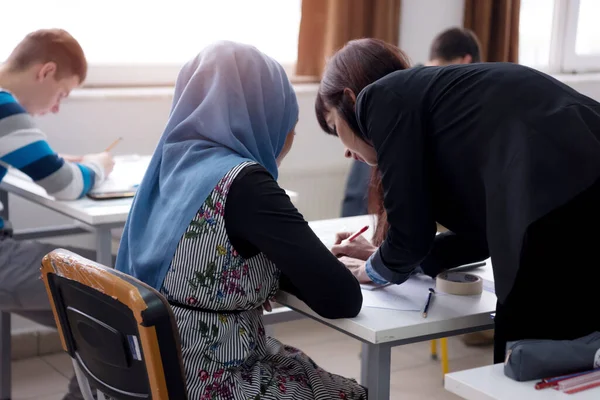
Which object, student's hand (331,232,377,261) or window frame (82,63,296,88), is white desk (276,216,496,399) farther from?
window frame (82,63,296,88)

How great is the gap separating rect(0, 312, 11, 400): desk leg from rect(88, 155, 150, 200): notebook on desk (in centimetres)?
55

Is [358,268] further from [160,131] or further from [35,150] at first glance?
[160,131]

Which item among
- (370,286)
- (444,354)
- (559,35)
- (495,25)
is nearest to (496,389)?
(370,286)

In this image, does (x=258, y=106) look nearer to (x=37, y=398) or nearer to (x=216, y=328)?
(x=216, y=328)

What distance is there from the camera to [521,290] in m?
1.43

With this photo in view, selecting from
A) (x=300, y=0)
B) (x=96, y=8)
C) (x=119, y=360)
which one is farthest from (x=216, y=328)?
(x=300, y=0)

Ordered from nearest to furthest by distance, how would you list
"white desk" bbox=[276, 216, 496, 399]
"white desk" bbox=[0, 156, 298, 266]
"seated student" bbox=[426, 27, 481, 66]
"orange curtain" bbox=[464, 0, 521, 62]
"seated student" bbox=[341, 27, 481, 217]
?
1. "white desk" bbox=[276, 216, 496, 399]
2. "white desk" bbox=[0, 156, 298, 266]
3. "seated student" bbox=[341, 27, 481, 217]
4. "seated student" bbox=[426, 27, 481, 66]
5. "orange curtain" bbox=[464, 0, 521, 62]

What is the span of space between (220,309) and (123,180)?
4.05ft

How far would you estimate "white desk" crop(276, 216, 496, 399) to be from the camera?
5.02 feet

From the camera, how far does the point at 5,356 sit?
110 inches

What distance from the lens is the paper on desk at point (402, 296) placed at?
1653mm

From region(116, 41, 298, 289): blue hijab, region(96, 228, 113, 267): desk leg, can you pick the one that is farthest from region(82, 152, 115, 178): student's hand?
region(116, 41, 298, 289): blue hijab

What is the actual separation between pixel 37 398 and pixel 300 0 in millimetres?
1952

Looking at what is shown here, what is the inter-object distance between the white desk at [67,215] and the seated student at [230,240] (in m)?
0.43
